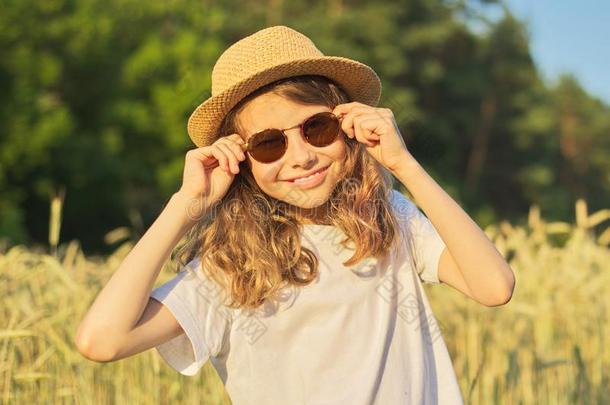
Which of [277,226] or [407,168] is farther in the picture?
[277,226]

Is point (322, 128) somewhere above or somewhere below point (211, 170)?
above

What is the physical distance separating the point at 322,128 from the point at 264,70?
16 centimetres

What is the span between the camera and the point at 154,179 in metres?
22.4

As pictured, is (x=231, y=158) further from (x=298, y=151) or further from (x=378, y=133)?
(x=378, y=133)

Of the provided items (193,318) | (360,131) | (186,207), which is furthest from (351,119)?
(193,318)

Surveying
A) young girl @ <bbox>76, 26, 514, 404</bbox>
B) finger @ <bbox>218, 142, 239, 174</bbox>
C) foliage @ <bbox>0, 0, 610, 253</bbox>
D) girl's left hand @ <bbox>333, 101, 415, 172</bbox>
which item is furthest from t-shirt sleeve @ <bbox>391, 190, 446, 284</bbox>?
foliage @ <bbox>0, 0, 610, 253</bbox>

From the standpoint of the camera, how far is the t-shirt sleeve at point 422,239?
6.49 feet

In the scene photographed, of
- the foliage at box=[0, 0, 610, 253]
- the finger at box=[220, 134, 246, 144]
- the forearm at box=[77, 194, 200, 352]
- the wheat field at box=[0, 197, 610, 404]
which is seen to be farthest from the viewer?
the foliage at box=[0, 0, 610, 253]

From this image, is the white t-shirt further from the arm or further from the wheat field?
the wheat field

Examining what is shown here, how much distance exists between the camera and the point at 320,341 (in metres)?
1.89

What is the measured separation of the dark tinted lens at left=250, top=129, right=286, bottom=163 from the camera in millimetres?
1913

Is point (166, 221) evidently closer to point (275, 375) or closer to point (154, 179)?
point (275, 375)

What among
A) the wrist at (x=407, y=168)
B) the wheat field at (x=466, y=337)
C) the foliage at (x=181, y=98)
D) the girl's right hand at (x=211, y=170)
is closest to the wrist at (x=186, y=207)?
the girl's right hand at (x=211, y=170)

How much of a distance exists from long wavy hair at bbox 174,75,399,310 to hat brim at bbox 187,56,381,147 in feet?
0.09
